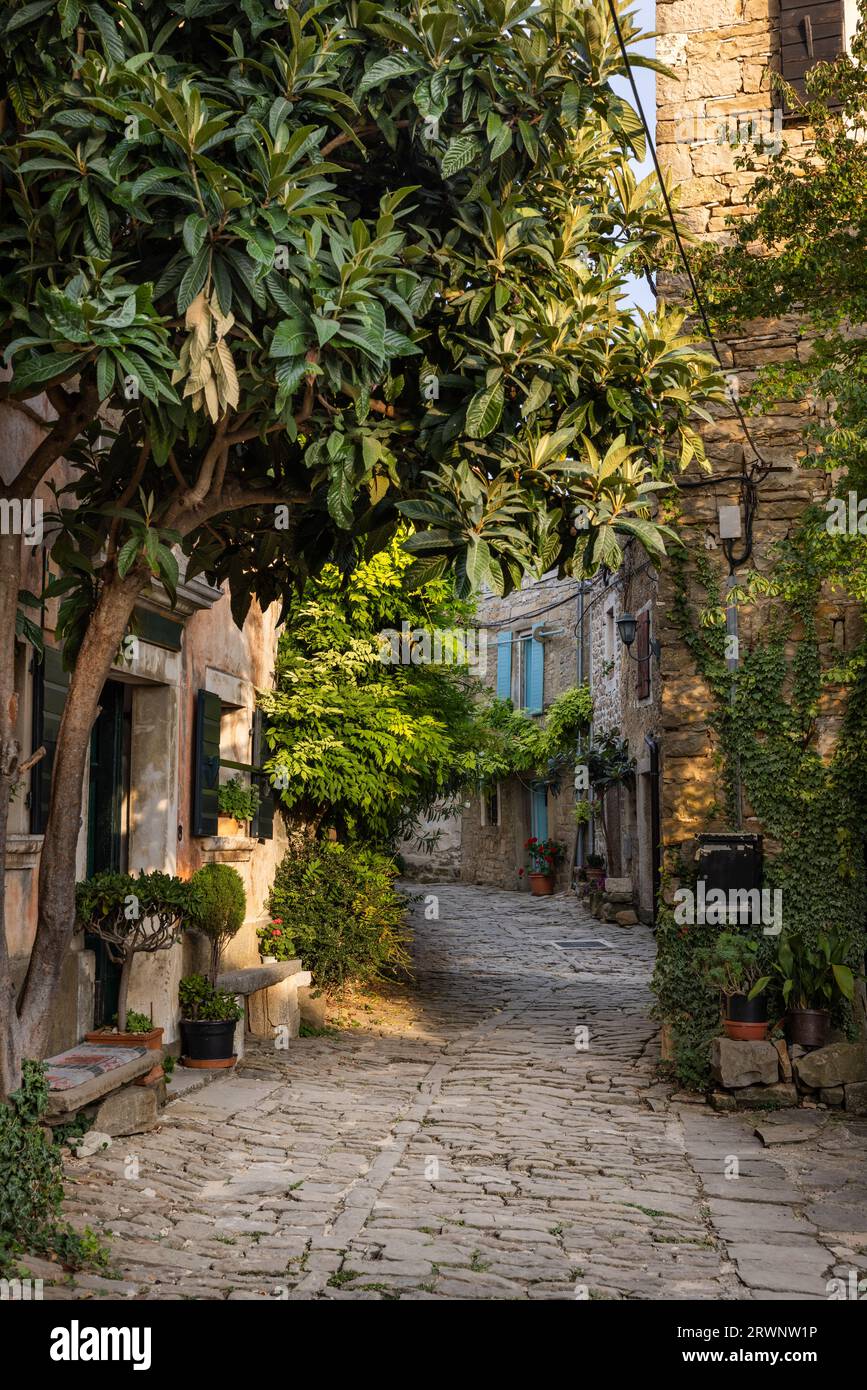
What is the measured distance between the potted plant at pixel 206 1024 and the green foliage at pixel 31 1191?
350 centimetres

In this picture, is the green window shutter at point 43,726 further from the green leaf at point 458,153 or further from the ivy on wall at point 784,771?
the ivy on wall at point 784,771

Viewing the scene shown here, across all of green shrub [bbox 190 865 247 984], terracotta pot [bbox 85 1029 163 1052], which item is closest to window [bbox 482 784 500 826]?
green shrub [bbox 190 865 247 984]

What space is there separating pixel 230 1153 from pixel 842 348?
516 centimetres

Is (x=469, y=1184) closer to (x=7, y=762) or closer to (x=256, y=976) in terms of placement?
(x=7, y=762)

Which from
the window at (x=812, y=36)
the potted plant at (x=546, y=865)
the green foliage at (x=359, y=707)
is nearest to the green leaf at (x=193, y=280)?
the window at (x=812, y=36)

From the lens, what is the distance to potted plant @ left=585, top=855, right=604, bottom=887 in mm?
21312

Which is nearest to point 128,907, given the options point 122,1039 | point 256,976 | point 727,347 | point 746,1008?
point 122,1039

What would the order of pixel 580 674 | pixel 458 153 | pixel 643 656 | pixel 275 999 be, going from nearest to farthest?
pixel 458 153 < pixel 275 999 < pixel 643 656 < pixel 580 674

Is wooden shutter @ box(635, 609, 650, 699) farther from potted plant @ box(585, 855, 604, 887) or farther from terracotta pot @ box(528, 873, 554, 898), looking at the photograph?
terracotta pot @ box(528, 873, 554, 898)

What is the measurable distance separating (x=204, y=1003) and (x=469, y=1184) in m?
2.94

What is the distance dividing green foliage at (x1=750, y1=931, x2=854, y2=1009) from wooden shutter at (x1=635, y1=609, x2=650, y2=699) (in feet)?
33.4

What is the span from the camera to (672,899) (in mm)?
8734

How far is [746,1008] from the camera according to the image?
798 centimetres
